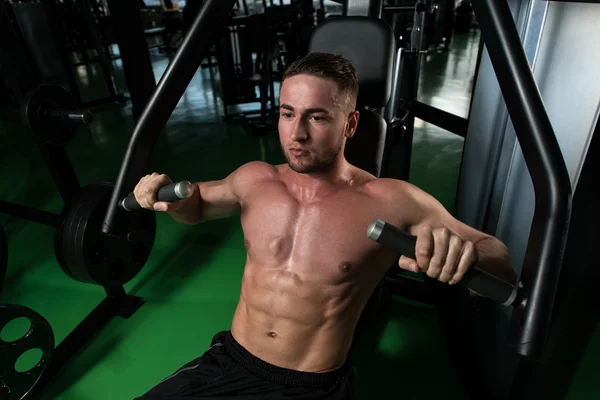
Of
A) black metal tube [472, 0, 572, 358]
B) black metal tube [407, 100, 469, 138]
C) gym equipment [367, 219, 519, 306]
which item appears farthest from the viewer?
black metal tube [407, 100, 469, 138]

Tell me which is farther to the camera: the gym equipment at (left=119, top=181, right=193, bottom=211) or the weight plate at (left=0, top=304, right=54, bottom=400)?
the weight plate at (left=0, top=304, right=54, bottom=400)

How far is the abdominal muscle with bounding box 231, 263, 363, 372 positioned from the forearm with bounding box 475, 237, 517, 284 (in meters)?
0.34

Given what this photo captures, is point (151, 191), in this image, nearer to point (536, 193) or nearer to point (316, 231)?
point (316, 231)

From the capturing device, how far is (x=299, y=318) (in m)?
1.09

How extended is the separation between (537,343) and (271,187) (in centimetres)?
74

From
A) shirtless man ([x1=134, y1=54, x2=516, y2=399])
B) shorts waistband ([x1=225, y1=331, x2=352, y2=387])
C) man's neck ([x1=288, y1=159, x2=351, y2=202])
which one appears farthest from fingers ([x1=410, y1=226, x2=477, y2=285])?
shorts waistband ([x1=225, y1=331, x2=352, y2=387])

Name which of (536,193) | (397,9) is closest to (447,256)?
(536,193)

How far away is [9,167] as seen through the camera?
355 centimetres

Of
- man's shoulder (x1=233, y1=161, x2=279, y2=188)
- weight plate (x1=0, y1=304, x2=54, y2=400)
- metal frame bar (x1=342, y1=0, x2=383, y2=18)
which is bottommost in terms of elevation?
weight plate (x1=0, y1=304, x2=54, y2=400)

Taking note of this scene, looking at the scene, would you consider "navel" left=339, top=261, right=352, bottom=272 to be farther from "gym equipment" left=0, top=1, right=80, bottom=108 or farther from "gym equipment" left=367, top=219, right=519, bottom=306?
"gym equipment" left=0, top=1, right=80, bottom=108

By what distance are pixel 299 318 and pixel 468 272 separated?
1.85ft

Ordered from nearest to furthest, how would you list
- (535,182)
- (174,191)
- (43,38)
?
(535,182), (174,191), (43,38)

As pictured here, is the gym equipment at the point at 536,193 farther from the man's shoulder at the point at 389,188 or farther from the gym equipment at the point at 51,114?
the gym equipment at the point at 51,114

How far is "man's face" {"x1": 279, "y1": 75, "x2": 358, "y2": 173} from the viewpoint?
980 mm
